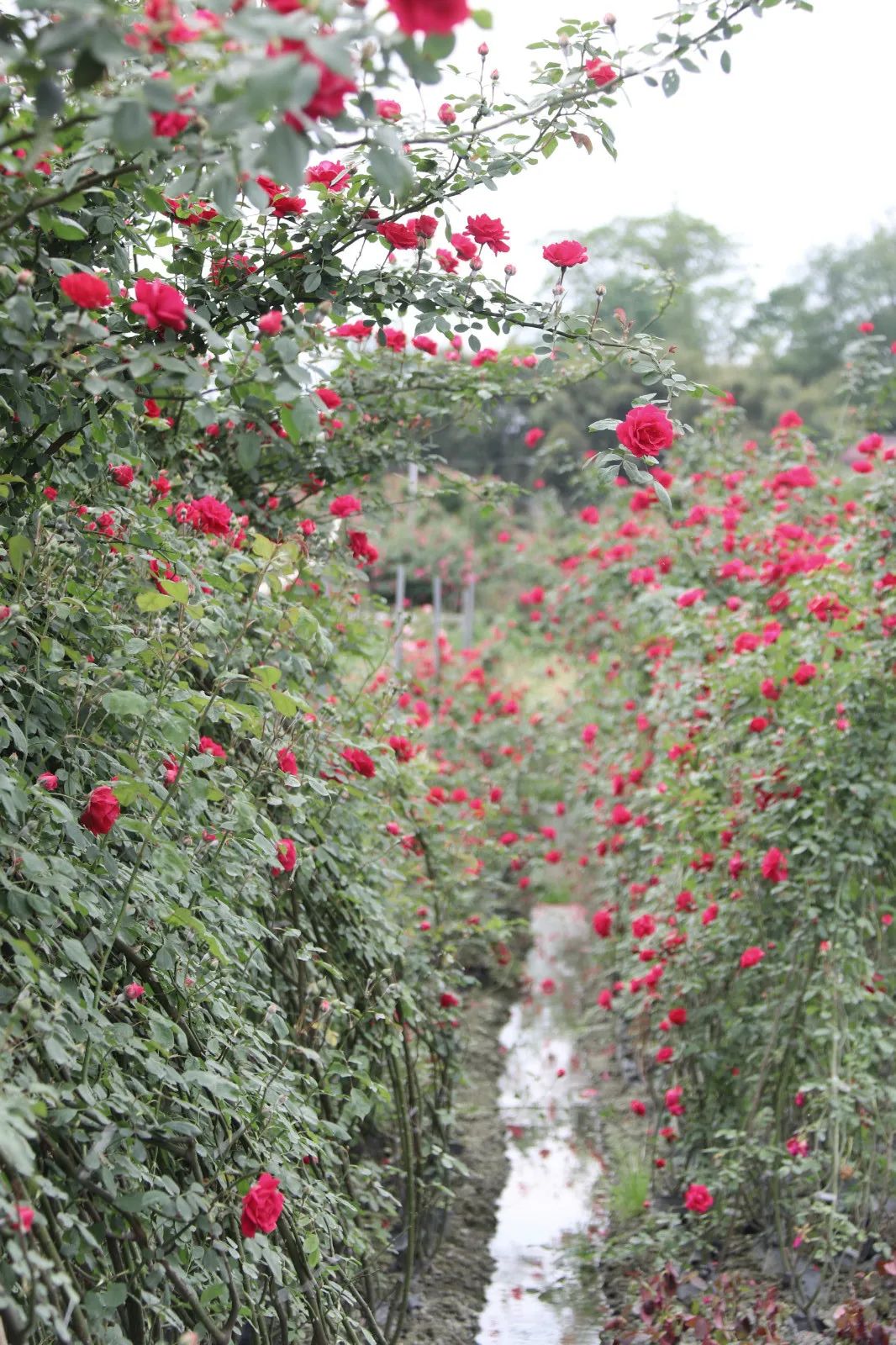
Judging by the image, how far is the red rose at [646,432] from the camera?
1614 millimetres

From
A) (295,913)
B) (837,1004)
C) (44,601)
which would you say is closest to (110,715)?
(44,601)

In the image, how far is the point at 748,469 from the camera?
17.5 ft

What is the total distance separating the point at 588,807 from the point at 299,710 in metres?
3.90

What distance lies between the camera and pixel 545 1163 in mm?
4020

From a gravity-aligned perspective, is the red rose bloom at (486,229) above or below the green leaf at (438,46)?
above

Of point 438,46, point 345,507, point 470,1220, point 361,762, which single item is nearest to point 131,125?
point 438,46

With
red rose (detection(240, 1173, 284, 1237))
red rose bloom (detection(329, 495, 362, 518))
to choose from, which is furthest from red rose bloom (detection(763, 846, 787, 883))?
red rose (detection(240, 1173, 284, 1237))

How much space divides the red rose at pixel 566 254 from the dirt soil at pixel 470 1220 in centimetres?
208

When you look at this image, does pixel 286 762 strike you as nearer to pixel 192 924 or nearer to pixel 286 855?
pixel 286 855

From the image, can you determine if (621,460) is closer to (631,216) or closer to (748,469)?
(748,469)

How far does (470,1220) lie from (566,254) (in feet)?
9.12

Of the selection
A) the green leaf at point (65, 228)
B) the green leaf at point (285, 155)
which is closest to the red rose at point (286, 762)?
the green leaf at point (65, 228)

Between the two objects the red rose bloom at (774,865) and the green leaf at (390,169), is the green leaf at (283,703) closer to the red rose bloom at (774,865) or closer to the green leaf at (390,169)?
the green leaf at (390,169)

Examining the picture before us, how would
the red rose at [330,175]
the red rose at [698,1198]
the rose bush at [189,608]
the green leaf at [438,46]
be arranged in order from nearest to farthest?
the green leaf at [438,46] < the rose bush at [189,608] < the red rose at [330,175] < the red rose at [698,1198]
